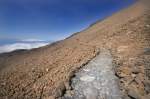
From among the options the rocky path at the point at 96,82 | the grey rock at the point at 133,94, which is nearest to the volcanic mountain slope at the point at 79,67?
the grey rock at the point at 133,94

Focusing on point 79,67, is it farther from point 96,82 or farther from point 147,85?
point 147,85

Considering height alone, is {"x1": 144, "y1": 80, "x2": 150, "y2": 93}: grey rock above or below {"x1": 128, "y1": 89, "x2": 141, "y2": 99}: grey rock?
above

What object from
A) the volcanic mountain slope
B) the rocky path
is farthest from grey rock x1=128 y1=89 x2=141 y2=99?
the rocky path

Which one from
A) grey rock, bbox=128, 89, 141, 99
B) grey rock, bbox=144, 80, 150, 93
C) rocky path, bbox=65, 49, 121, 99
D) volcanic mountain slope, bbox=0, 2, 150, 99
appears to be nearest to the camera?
grey rock, bbox=128, 89, 141, 99

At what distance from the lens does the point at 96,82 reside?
33.6 feet

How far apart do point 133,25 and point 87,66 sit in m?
8.24

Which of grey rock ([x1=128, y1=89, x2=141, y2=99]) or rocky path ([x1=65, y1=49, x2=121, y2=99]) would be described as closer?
grey rock ([x1=128, y1=89, x2=141, y2=99])

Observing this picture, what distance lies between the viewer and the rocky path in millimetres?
9391

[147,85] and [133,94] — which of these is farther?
[147,85]

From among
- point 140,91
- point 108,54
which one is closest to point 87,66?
point 108,54

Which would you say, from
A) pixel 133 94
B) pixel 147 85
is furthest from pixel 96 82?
pixel 147 85

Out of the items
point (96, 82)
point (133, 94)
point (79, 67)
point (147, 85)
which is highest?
point (79, 67)

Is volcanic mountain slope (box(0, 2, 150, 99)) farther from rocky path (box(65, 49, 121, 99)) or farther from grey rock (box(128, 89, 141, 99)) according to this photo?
rocky path (box(65, 49, 121, 99))

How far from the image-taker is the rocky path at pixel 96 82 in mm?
9391
